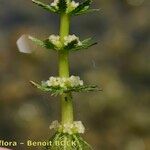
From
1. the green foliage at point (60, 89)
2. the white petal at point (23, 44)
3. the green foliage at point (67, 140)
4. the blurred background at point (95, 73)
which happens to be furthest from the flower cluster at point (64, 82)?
the white petal at point (23, 44)

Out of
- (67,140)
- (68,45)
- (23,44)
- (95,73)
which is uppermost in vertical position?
(23,44)

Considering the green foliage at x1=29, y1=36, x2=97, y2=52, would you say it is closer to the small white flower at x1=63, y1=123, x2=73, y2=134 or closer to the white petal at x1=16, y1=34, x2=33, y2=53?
the small white flower at x1=63, y1=123, x2=73, y2=134

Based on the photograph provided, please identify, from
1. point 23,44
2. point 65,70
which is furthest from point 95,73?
point 65,70

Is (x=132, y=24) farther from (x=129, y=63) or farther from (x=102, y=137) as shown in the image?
(x=102, y=137)

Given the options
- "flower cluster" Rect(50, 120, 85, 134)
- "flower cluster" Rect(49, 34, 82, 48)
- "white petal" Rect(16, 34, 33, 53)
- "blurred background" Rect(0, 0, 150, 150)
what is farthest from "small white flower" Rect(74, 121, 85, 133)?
"white petal" Rect(16, 34, 33, 53)

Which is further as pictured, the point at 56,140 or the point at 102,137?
the point at 102,137

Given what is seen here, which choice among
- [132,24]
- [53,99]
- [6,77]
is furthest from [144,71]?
[6,77]

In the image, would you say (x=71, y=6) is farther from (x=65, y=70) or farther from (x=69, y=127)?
(x=69, y=127)
